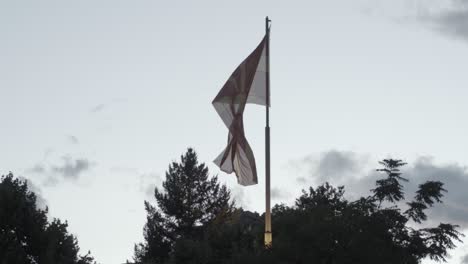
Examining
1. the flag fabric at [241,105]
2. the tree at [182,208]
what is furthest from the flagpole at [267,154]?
the tree at [182,208]

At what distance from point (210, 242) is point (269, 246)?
32890 millimetres

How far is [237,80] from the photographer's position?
31031 mm

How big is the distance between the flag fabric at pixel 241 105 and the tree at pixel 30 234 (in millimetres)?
26791

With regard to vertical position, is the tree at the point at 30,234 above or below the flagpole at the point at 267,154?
above

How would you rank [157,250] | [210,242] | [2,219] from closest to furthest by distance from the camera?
1. [2,219]
2. [210,242]
3. [157,250]

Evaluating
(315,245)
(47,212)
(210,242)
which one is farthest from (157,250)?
(315,245)

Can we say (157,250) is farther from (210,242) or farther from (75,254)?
(75,254)

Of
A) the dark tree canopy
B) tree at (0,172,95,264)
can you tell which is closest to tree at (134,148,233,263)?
the dark tree canopy

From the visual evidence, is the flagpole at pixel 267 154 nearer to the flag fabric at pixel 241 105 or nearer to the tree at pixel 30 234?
Result: the flag fabric at pixel 241 105

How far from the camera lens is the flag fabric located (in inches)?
1193

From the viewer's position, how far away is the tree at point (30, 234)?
54.2 m

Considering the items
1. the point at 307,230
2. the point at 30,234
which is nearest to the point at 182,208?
the point at 30,234

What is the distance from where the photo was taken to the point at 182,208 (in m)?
93.5

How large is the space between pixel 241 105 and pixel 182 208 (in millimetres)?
63754
